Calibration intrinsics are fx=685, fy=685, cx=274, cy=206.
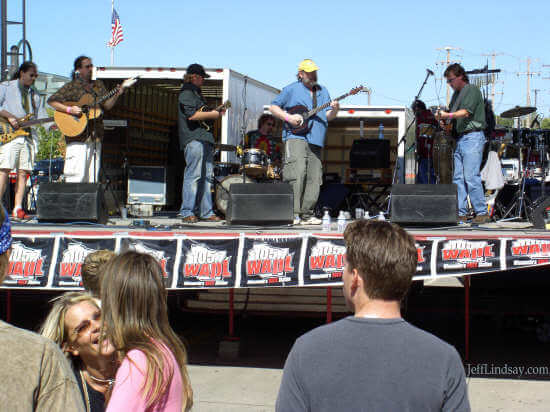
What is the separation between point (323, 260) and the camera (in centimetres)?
652

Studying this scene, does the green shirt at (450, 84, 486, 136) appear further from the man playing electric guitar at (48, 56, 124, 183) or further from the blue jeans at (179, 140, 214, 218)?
the man playing electric guitar at (48, 56, 124, 183)

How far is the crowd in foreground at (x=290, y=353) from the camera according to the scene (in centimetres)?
174

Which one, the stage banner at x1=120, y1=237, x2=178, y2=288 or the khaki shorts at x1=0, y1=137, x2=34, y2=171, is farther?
the khaki shorts at x1=0, y1=137, x2=34, y2=171

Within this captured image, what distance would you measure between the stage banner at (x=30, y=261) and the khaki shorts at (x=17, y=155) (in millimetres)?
1892

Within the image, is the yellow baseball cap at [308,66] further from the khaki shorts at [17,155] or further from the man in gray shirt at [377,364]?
the man in gray shirt at [377,364]

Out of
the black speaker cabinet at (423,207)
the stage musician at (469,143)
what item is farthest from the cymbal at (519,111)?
the black speaker cabinet at (423,207)

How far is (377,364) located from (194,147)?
6577 millimetres

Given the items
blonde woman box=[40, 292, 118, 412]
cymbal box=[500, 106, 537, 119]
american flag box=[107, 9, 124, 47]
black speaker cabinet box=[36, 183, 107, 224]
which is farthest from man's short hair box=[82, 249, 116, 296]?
american flag box=[107, 9, 124, 47]

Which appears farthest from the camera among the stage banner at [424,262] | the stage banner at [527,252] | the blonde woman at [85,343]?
the stage banner at [424,262]

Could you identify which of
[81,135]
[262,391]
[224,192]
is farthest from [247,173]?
[262,391]

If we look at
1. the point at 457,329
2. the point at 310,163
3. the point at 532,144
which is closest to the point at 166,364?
the point at 310,163

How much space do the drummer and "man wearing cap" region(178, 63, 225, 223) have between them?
2.26m

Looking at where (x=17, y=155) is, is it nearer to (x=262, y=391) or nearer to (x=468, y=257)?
(x=262, y=391)

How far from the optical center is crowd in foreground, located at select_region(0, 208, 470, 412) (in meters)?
1.74
